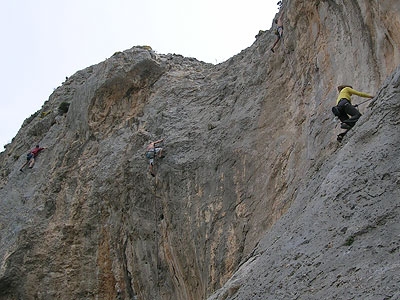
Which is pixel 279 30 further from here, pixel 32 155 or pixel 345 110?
pixel 32 155

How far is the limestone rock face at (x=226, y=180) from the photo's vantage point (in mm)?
7051

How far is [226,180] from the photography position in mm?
16438

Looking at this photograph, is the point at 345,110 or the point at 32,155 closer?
the point at 345,110

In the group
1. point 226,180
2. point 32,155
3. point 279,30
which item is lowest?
point 226,180

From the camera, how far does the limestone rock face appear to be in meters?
7.05

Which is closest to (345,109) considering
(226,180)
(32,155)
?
(226,180)

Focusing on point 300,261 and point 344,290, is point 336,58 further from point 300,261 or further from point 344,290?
point 344,290

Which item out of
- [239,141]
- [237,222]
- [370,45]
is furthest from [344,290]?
[239,141]

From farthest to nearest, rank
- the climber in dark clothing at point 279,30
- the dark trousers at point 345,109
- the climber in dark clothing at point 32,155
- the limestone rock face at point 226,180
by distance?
1. the climber in dark clothing at point 32,155
2. the climber in dark clothing at point 279,30
3. the dark trousers at point 345,109
4. the limestone rock face at point 226,180

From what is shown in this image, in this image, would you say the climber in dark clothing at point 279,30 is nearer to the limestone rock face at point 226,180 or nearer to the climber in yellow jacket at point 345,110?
the limestone rock face at point 226,180

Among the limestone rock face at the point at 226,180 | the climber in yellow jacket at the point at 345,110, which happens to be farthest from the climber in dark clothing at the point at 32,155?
the climber in yellow jacket at the point at 345,110

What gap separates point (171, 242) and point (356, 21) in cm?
784

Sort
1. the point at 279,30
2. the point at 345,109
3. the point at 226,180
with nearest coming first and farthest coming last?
the point at 345,109 → the point at 226,180 → the point at 279,30

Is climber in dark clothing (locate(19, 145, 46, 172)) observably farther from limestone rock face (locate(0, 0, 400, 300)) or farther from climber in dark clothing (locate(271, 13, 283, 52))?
climber in dark clothing (locate(271, 13, 283, 52))
